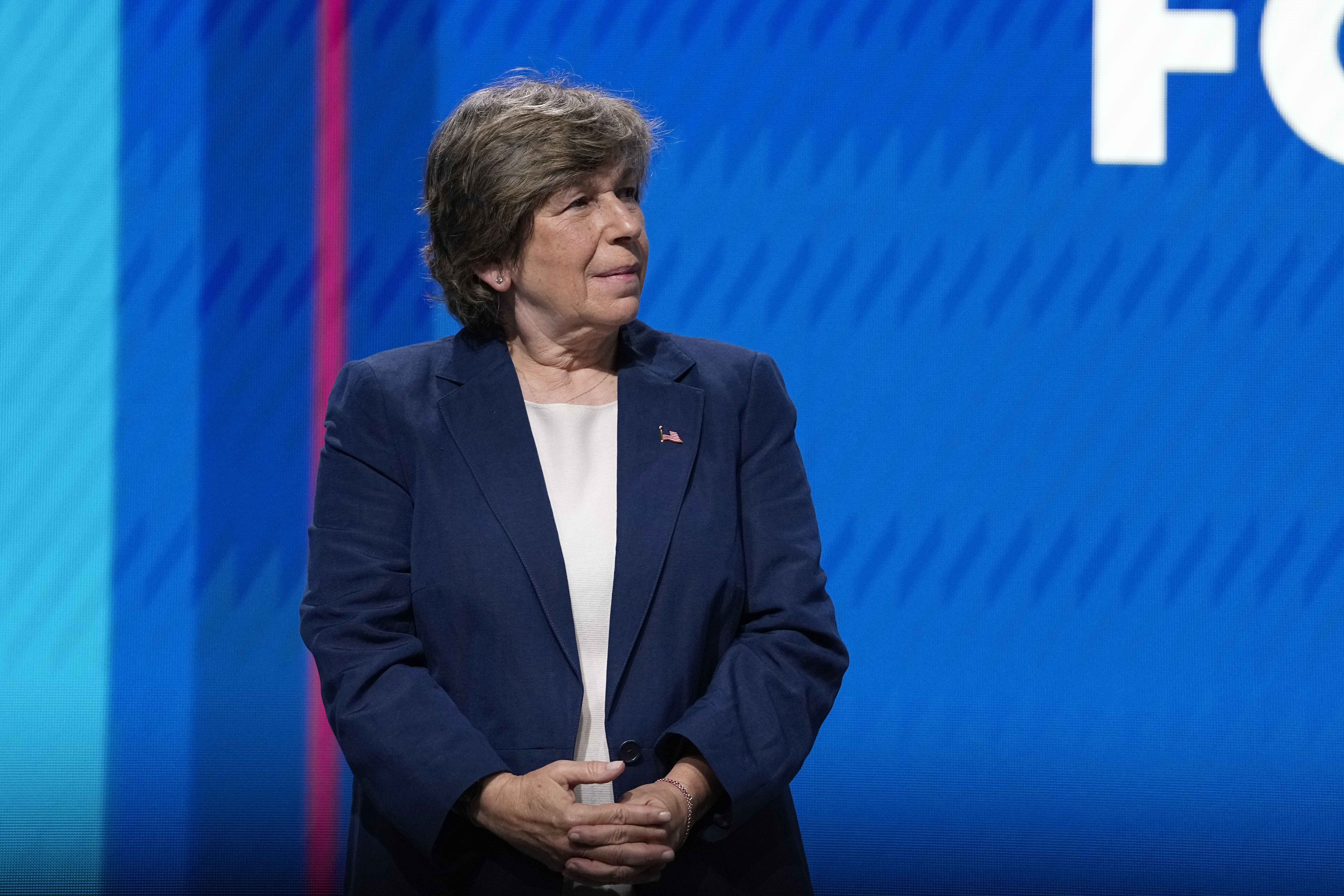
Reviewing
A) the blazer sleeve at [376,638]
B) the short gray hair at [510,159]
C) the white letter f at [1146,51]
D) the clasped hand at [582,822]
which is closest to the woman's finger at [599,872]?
the clasped hand at [582,822]

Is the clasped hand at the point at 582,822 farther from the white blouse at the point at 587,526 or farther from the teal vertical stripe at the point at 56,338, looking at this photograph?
the teal vertical stripe at the point at 56,338

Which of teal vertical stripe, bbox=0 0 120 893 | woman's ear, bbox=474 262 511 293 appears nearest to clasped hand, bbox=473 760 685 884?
woman's ear, bbox=474 262 511 293

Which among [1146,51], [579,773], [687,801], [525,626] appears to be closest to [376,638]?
[525,626]

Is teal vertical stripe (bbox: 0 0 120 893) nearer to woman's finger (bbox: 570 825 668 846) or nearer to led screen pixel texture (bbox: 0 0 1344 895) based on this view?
led screen pixel texture (bbox: 0 0 1344 895)

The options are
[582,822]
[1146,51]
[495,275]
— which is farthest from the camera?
[1146,51]

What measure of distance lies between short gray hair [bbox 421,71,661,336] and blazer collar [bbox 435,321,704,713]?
110 millimetres

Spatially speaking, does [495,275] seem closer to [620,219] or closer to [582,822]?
[620,219]

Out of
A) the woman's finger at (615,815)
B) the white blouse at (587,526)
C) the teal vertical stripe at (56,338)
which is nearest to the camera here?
the woman's finger at (615,815)

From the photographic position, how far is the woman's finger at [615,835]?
1351mm

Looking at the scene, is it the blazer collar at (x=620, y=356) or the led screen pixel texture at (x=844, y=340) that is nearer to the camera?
the blazer collar at (x=620, y=356)

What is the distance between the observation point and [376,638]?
1.44 metres

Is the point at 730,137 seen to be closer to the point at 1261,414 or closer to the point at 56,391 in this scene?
the point at 1261,414

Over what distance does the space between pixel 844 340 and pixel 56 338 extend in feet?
6.03

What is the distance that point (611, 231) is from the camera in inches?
60.4
